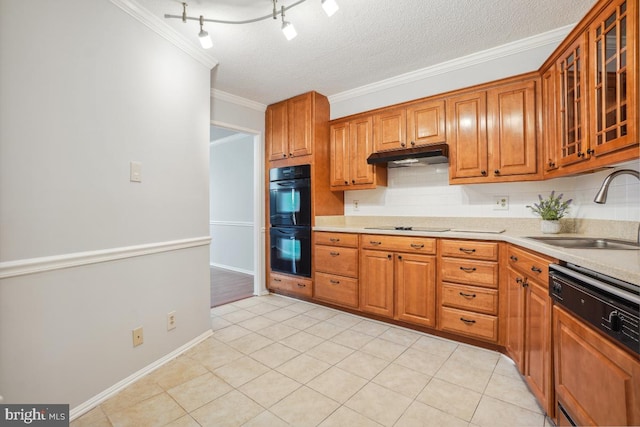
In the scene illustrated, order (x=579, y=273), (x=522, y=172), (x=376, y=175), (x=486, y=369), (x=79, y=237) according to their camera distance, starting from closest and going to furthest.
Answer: (x=579, y=273) → (x=79, y=237) → (x=486, y=369) → (x=522, y=172) → (x=376, y=175)

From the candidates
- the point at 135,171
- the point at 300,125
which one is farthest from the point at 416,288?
the point at 135,171

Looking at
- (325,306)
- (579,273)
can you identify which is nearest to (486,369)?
(579,273)

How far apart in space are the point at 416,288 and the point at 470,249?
0.59 metres

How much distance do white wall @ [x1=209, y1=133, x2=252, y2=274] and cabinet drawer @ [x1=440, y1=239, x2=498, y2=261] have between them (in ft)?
11.3

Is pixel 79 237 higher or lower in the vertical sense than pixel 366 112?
lower

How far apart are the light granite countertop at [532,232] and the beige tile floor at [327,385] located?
0.92 metres

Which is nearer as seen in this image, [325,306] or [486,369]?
[486,369]

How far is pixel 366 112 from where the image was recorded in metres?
3.25

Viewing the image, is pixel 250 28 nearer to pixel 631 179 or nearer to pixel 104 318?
pixel 104 318

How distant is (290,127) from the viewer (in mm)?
3676

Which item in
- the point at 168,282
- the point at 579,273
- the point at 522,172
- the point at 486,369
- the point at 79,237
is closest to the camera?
the point at 579,273

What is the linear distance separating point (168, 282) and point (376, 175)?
229 centimetres

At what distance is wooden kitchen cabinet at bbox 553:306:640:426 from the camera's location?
2.84ft

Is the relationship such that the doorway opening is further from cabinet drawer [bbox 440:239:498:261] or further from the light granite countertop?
cabinet drawer [bbox 440:239:498:261]
